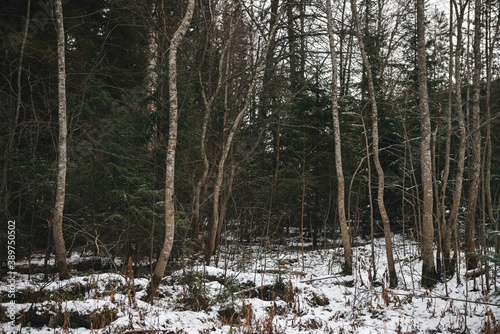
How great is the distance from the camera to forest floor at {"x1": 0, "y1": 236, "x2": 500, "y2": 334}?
200 inches

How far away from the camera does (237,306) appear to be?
621 cm

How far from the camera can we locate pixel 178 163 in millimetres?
9430

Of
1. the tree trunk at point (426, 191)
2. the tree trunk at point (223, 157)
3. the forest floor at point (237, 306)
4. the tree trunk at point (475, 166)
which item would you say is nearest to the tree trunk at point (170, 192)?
the forest floor at point (237, 306)

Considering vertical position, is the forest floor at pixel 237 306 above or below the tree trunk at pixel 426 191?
below

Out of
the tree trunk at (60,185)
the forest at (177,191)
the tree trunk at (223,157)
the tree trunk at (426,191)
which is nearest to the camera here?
the forest at (177,191)

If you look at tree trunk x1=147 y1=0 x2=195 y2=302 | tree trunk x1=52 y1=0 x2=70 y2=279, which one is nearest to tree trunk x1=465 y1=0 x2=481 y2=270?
tree trunk x1=147 y1=0 x2=195 y2=302

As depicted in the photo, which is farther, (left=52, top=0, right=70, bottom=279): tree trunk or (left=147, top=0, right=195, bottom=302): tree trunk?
(left=52, top=0, right=70, bottom=279): tree trunk

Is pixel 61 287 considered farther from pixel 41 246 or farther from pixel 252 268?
pixel 41 246

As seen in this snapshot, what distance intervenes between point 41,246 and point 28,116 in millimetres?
4465

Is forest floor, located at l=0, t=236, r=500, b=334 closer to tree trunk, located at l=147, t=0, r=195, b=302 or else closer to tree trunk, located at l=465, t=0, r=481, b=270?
tree trunk, located at l=147, t=0, r=195, b=302

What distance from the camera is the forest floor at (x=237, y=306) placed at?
507 centimetres

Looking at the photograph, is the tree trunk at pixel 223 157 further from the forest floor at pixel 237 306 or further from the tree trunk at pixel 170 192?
the tree trunk at pixel 170 192

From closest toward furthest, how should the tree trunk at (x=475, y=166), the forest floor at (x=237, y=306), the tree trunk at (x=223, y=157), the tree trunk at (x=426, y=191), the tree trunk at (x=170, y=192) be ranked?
the forest floor at (x=237, y=306)
the tree trunk at (x=170, y=192)
the tree trunk at (x=426, y=191)
the tree trunk at (x=475, y=166)
the tree trunk at (x=223, y=157)

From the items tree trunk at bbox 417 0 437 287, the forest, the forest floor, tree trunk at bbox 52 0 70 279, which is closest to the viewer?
the forest floor
